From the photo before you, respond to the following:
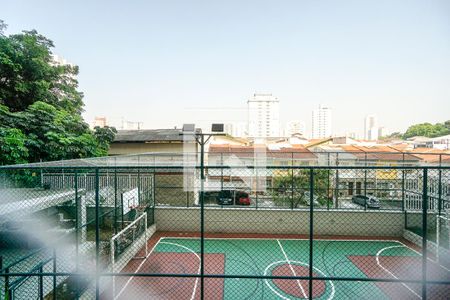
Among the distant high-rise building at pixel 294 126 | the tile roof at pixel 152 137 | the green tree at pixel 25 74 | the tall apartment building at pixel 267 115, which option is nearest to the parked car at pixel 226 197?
the tall apartment building at pixel 267 115

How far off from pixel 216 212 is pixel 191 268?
3.87m

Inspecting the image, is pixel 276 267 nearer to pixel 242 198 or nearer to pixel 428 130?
pixel 242 198

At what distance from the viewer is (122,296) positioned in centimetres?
683

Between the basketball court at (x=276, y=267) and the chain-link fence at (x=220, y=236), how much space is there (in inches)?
1.6

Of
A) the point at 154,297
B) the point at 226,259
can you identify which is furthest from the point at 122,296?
the point at 226,259

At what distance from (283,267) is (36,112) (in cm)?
1350

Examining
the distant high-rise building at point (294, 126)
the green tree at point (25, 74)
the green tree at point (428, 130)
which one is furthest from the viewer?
the distant high-rise building at point (294, 126)

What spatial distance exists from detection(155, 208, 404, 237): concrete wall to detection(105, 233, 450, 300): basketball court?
1.75 feet

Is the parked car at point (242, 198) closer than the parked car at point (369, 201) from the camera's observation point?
No

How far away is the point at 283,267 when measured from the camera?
870 centimetres

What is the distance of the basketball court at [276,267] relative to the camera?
23.2 feet

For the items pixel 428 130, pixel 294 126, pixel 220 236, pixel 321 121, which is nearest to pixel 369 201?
pixel 220 236

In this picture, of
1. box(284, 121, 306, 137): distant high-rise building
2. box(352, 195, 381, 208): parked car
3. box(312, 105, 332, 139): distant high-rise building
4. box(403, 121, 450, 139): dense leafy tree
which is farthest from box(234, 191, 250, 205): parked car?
box(284, 121, 306, 137): distant high-rise building

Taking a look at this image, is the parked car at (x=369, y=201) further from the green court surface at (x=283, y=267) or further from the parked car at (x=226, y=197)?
the parked car at (x=226, y=197)
